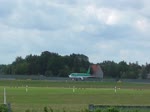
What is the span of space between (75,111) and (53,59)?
170297 mm

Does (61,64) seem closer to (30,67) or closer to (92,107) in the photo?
(30,67)

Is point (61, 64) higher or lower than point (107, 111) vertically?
higher

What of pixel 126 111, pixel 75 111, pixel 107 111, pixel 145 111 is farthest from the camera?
pixel 75 111

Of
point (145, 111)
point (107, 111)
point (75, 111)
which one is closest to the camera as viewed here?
point (107, 111)

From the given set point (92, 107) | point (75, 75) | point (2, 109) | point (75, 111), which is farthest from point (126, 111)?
point (75, 75)

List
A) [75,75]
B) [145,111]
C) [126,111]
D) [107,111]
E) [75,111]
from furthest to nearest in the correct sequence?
[75,75] < [75,111] < [145,111] < [126,111] < [107,111]

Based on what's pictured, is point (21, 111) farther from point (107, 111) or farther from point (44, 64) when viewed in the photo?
point (44, 64)

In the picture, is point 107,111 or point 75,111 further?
point 75,111

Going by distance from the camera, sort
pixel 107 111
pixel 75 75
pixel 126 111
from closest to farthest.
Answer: pixel 107 111
pixel 126 111
pixel 75 75

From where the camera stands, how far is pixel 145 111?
21.3 metres

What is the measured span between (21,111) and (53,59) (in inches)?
6659

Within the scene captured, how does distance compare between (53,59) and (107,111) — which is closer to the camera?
(107,111)

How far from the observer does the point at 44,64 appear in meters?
200

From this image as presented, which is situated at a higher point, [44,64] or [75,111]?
[44,64]
